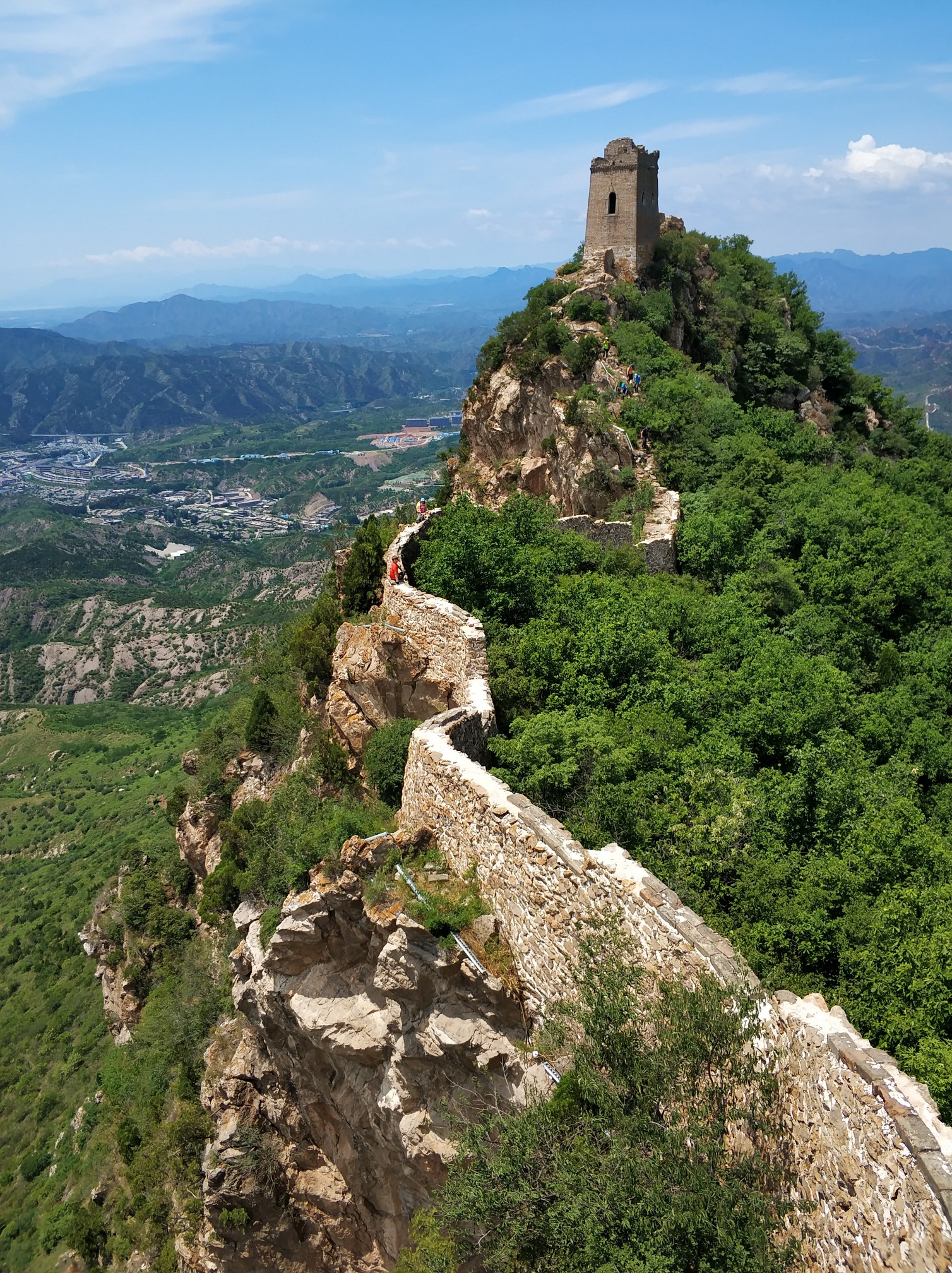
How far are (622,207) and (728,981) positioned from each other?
3342cm

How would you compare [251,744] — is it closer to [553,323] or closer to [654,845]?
[654,845]

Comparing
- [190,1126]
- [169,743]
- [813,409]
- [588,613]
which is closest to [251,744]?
[190,1126]

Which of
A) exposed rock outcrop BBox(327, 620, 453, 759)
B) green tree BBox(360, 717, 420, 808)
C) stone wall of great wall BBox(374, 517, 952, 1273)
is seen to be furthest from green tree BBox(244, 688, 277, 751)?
stone wall of great wall BBox(374, 517, 952, 1273)

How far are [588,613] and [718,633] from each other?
3.18 m

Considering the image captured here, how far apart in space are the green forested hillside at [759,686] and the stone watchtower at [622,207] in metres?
3.10

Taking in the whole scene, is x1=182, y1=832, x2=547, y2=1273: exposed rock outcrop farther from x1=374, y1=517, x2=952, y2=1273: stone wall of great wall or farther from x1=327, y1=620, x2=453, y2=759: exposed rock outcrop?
x1=327, y1=620, x2=453, y2=759: exposed rock outcrop

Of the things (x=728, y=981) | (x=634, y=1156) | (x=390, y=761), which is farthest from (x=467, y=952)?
(x=390, y=761)

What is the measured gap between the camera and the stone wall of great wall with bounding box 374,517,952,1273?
5.50m

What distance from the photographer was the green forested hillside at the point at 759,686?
31.8 ft

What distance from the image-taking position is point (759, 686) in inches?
591

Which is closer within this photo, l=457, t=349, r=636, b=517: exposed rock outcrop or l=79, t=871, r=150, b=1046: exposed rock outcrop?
l=79, t=871, r=150, b=1046: exposed rock outcrop

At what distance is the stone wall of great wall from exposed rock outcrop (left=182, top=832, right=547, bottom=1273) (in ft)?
3.43

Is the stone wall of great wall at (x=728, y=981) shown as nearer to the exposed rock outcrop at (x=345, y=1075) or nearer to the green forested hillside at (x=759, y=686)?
the exposed rock outcrop at (x=345, y=1075)

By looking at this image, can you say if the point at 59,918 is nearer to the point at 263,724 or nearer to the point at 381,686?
the point at 263,724
